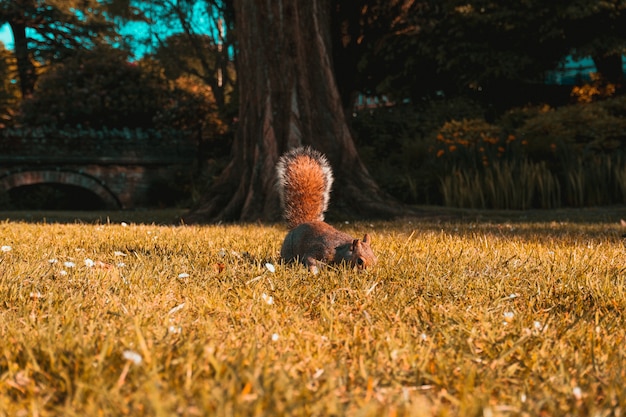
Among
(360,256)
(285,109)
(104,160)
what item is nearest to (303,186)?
(360,256)

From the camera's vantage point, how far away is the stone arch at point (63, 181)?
64.2 ft

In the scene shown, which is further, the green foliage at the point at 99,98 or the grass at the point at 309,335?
the green foliage at the point at 99,98

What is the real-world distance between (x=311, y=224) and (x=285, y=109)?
4.94 metres

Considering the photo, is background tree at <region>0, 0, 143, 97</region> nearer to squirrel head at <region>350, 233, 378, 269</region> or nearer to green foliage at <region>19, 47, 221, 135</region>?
green foliage at <region>19, 47, 221, 135</region>

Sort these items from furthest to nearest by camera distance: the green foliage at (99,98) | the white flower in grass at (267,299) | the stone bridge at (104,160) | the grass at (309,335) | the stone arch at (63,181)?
the green foliage at (99,98)
the stone bridge at (104,160)
the stone arch at (63,181)
the white flower in grass at (267,299)
the grass at (309,335)

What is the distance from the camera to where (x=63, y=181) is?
20062 millimetres

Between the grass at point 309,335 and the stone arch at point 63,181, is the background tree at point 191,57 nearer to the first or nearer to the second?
the stone arch at point 63,181

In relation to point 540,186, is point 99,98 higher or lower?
higher

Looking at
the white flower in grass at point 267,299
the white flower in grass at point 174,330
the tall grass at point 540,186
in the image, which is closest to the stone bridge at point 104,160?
the tall grass at point 540,186

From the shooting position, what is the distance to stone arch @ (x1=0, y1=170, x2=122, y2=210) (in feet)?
64.2

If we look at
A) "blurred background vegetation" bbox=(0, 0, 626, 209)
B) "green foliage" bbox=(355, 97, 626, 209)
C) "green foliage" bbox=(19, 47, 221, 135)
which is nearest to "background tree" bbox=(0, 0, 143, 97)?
"blurred background vegetation" bbox=(0, 0, 626, 209)

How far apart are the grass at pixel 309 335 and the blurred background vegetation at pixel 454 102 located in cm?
841

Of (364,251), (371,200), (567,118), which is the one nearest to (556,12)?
(567,118)

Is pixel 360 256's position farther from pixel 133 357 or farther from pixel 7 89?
pixel 7 89
